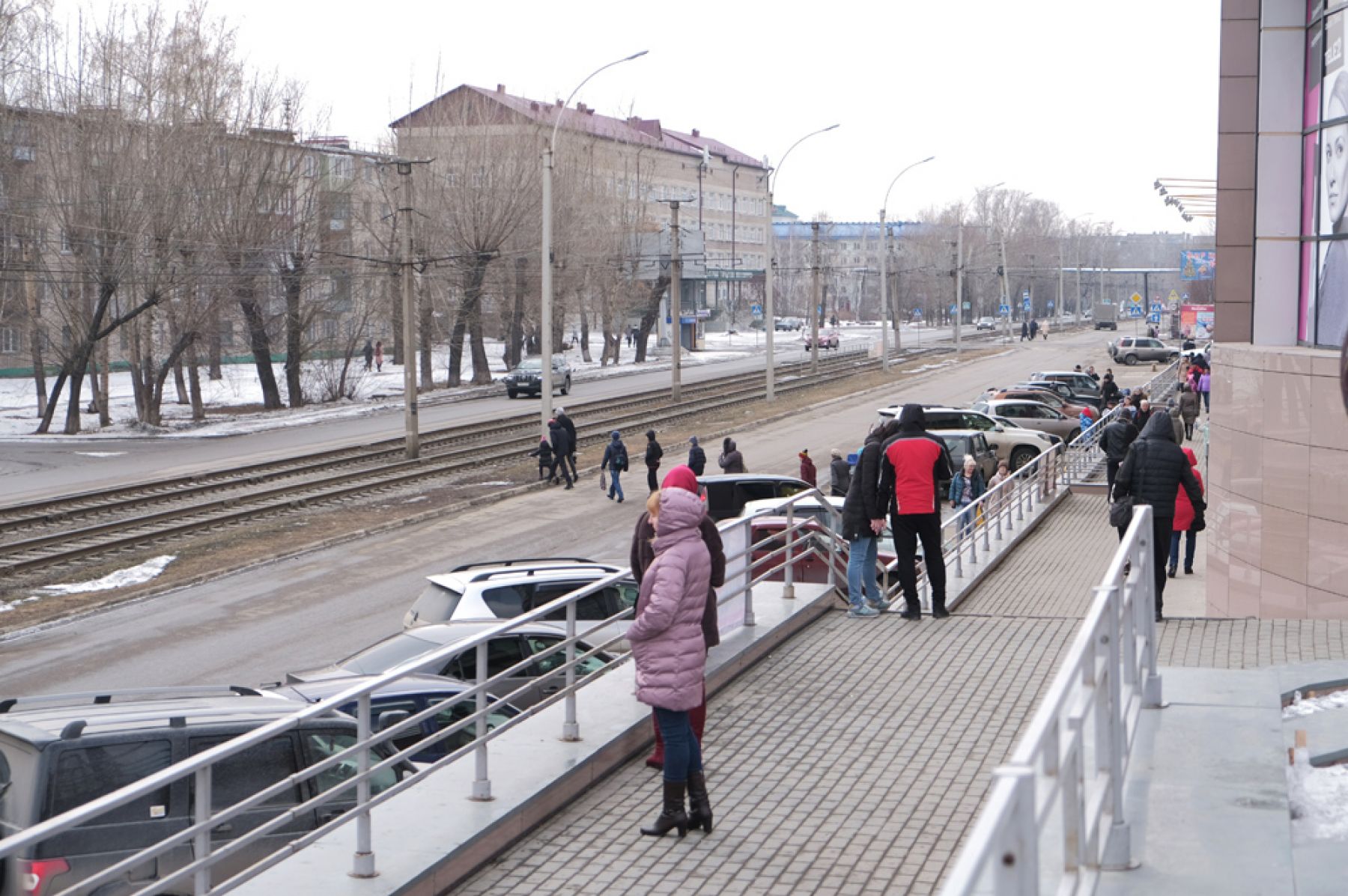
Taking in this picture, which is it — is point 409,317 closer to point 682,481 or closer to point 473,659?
point 473,659

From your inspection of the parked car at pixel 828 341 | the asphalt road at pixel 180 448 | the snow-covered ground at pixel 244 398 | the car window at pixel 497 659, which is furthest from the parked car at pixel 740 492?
the parked car at pixel 828 341

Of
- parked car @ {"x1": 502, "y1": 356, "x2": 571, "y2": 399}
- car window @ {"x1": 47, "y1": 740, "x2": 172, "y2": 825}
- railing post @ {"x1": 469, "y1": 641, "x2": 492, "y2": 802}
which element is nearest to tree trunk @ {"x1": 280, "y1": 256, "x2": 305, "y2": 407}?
parked car @ {"x1": 502, "y1": 356, "x2": 571, "y2": 399}

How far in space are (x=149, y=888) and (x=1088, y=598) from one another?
41.7 feet

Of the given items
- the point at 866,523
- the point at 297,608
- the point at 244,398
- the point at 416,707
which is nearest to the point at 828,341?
the point at 244,398

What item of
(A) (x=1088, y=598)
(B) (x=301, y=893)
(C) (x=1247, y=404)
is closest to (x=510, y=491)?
(A) (x=1088, y=598)

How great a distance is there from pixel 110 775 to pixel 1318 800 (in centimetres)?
550

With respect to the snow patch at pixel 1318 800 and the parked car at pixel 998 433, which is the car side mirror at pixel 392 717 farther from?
the parked car at pixel 998 433

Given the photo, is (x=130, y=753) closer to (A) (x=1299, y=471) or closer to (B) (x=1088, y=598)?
(A) (x=1299, y=471)

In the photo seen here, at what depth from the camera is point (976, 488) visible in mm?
25484

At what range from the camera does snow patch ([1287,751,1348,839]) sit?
5.73 m

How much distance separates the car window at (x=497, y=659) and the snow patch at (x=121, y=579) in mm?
11169

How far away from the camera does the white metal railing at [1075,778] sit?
9.80 feet

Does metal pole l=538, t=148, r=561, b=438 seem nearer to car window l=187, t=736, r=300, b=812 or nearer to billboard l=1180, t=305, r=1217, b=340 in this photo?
car window l=187, t=736, r=300, b=812

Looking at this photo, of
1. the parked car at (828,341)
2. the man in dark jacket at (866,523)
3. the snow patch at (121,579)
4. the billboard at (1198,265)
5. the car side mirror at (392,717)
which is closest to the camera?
the car side mirror at (392,717)
